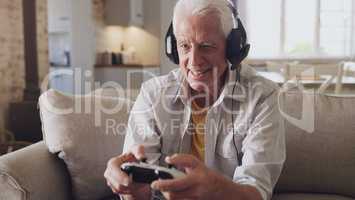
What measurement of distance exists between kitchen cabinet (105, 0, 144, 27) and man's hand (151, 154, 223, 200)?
4616 mm

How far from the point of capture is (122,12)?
5.24 metres

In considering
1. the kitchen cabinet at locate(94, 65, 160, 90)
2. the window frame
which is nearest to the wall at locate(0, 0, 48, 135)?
the kitchen cabinet at locate(94, 65, 160, 90)

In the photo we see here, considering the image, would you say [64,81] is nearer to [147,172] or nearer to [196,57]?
[196,57]

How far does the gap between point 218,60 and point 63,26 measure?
425 centimetres

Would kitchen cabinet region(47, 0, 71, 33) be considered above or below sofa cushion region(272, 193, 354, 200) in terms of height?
above

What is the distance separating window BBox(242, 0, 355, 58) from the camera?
6008 millimetres

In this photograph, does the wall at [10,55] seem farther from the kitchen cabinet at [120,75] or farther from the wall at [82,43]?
the kitchen cabinet at [120,75]

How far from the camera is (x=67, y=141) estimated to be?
4.62 ft

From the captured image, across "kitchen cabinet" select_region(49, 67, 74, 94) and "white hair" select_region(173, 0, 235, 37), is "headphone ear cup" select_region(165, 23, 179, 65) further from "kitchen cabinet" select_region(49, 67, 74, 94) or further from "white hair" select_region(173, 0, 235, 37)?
"kitchen cabinet" select_region(49, 67, 74, 94)

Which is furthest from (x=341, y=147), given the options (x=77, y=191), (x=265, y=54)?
(x=265, y=54)

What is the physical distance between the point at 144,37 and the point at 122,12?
0.49m

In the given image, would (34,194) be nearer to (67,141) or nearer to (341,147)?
(67,141)

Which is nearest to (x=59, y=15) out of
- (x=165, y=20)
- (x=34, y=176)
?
(x=165, y=20)

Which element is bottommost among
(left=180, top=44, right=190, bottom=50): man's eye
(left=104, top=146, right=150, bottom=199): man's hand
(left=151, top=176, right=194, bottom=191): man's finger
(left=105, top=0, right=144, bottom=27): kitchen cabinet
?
(left=104, top=146, right=150, bottom=199): man's hand
